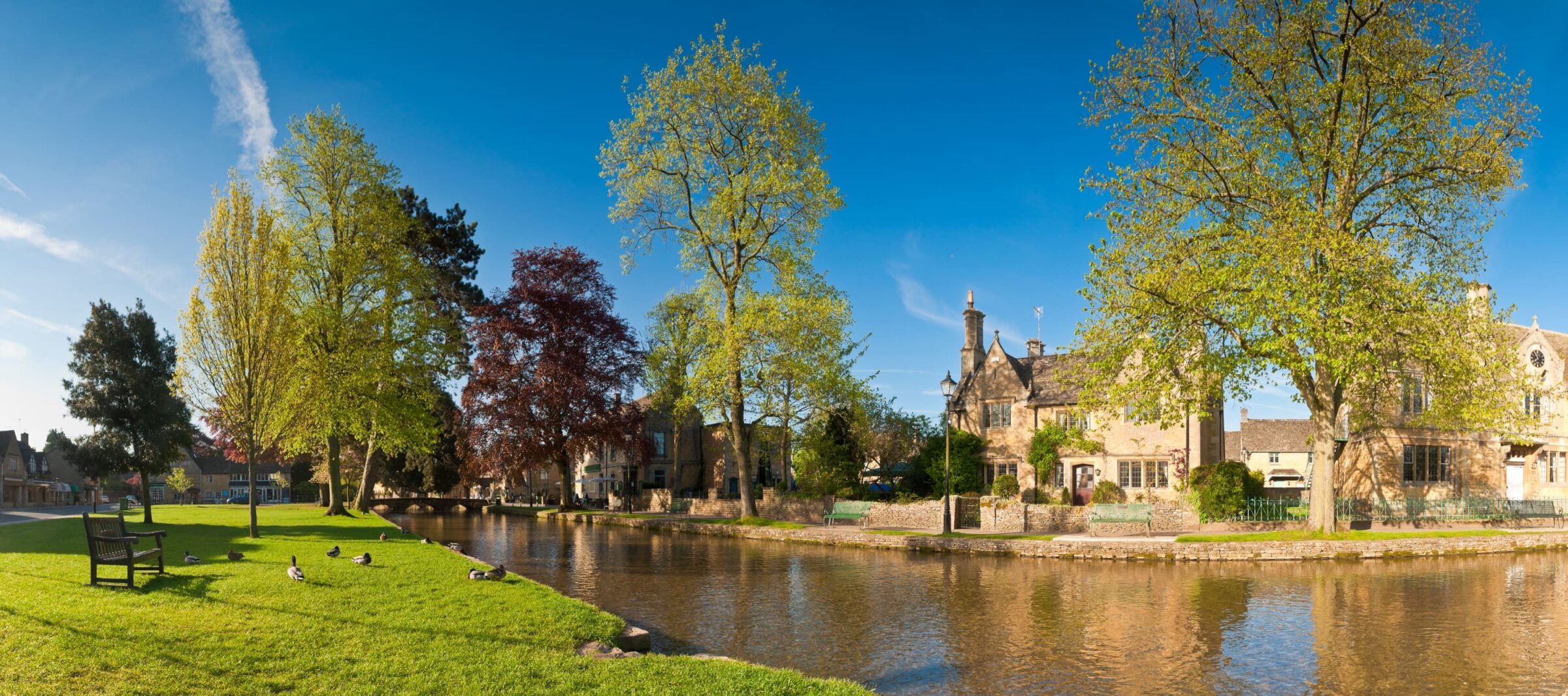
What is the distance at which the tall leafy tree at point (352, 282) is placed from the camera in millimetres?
34125

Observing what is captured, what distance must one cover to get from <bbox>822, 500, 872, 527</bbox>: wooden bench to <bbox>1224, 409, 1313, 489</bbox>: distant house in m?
49.6

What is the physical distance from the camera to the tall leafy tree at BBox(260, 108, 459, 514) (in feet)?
112

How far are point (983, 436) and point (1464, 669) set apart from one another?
33622 mm

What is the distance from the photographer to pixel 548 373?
1794 inches

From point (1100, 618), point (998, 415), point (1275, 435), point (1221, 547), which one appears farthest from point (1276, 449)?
point (1100, 618)

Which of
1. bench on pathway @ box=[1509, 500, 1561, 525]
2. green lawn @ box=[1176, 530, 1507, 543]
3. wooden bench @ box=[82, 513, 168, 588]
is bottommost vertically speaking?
bench on pathway @ box=[1509, 500, 1561, 525]

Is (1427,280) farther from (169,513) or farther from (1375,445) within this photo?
(169,513)

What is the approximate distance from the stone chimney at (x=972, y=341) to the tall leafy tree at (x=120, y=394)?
3744cm

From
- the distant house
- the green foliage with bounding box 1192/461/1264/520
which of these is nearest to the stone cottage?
the green foliage with bounding box 1192/461/1264/520

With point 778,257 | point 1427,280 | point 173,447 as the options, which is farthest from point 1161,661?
point 173,447

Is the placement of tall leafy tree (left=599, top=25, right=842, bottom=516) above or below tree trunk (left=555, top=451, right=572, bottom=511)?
above

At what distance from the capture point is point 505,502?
6531cm

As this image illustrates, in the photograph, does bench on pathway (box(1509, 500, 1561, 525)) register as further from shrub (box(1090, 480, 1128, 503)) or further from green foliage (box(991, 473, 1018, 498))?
green foliage (box(991, 473, 1018, 498))

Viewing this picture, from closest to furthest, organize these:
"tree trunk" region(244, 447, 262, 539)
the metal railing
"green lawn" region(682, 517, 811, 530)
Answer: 1. "tree trunk" region(244, 447, 262, 539)
2. the metal railing
3. "green lawn" region(682, 517, 811, 530)
